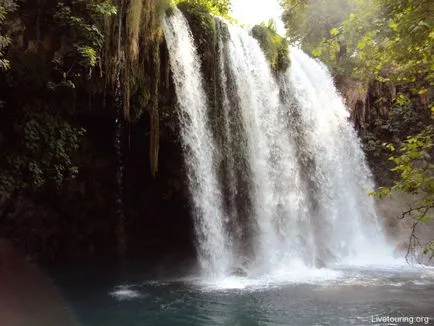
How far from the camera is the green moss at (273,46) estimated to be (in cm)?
1379

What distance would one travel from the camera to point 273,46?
45.9ft

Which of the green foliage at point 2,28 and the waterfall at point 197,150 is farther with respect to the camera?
the waterfall at point 197,150

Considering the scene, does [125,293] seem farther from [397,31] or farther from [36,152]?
[397,31]

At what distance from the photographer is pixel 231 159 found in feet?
39.1

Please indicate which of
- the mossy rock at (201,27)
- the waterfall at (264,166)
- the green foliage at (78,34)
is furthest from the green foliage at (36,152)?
the mossy rock at (201,27)

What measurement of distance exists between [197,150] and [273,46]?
16.9 ft

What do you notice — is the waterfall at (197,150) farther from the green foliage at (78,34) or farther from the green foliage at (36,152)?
the green foliage at (36,152)

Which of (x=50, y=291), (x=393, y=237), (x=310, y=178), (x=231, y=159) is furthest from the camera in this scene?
(x=393, y=237)

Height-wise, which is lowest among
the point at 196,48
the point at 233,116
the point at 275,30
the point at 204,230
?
the point at 204,230

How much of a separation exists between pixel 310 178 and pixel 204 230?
493 cm

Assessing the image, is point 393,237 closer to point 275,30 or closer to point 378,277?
point 378,277

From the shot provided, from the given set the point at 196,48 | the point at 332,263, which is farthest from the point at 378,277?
the point at 196,48

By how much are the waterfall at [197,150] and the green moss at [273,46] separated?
337cm

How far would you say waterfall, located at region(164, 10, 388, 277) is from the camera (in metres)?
11.0
